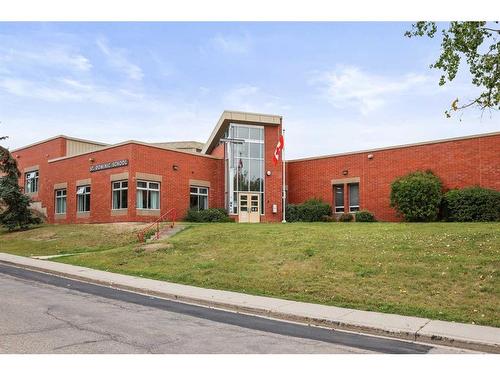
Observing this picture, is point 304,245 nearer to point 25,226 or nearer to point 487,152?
point 487,152

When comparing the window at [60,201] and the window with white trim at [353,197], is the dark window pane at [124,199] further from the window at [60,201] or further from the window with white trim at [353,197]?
the window with white trim at [353,197]

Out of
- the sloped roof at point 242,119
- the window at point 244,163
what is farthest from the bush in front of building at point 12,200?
Result: the sloped roof at point 242,119

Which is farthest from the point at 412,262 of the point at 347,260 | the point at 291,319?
the point at 291,319

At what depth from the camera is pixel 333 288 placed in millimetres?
12688

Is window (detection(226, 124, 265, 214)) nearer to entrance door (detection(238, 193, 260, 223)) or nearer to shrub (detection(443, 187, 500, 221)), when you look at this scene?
entrance door (detection(238, 193, 260, 223))

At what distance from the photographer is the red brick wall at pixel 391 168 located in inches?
1108

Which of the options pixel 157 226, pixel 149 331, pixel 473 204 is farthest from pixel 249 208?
pixel 149 331

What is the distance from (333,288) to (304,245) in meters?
5.24

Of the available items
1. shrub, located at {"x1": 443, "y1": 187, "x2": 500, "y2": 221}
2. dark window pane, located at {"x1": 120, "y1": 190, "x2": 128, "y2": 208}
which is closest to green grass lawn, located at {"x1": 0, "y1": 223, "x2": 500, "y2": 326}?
shrub, located at {"x1": 443, "y1": 187, "x2": 500, "y2": 221}

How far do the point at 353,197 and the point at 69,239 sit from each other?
61.4 feet

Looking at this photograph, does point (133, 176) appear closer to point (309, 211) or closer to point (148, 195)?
point (148, 195)

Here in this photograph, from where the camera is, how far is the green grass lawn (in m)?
11.4

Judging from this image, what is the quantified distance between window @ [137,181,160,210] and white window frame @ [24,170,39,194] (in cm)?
1496

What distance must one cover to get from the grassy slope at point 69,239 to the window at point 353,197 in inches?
575
